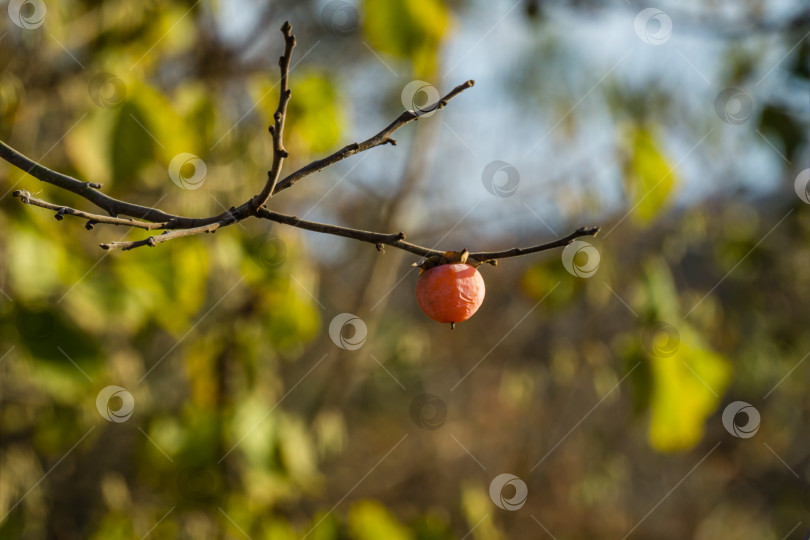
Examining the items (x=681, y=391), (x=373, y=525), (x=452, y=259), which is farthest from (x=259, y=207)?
(x=681, y=391)

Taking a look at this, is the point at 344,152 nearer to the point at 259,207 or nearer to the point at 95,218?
the point at 259,207

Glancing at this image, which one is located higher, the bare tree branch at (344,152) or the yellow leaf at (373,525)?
the bare tree branch at (344,152)

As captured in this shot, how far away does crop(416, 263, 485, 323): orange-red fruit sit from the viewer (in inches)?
28.0

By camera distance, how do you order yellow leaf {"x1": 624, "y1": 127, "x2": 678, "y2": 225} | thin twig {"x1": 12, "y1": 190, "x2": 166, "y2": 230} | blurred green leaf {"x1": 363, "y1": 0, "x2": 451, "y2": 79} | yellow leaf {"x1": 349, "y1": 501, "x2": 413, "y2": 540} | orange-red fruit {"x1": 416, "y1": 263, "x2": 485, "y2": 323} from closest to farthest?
thin twig {"x1": 12, "y1": 190, "x2": 166, "y2": 230} < orange-red fruit {"x1": 416, "y1": 263, "x2": 485, "y2": 323} < blurred green leaf {"x1": 363, "y1": 0, "x2": 451, "y2": 79} < yellow leaf {"x1": 349, "y1": 501, "x2": 413, "y2": 540} < yellow leaf {"x1": 624, "y1": 127, "x2": 678, "y2": 225}

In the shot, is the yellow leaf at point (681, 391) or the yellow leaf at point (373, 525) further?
the yellow leaf at point (681, 391)

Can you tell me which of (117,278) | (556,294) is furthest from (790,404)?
(117,278)

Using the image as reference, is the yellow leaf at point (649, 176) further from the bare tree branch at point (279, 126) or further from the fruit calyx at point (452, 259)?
the bare tree branch at point (279, 126)

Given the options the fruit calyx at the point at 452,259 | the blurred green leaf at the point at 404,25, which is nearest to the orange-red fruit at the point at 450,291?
the fruit calyx at the point at 452,259

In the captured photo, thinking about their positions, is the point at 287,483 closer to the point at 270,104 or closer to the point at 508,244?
the point at 270,104

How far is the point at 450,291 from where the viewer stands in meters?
0.71

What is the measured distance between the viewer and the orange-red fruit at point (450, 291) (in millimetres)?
711

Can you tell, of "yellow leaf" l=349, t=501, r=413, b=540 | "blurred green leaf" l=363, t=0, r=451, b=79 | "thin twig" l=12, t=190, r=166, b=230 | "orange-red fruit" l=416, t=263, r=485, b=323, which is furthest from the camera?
"yellow leaf" l=349, t=501, r=413, b=540

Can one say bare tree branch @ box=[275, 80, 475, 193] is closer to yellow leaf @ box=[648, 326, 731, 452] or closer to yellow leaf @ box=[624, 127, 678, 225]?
yellow leaf @ box=[624, 127, 678, 225]

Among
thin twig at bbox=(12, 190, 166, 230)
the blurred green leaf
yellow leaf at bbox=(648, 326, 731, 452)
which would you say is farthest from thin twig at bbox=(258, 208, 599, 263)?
yellow leaf at bbox=(648, 326, 731, 452)
